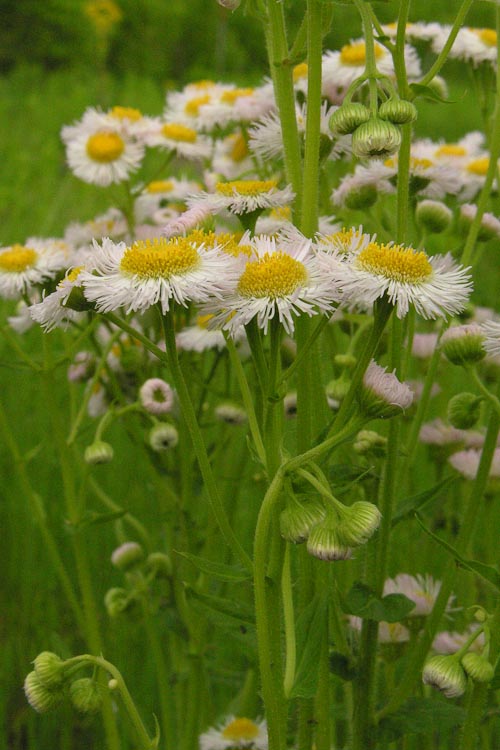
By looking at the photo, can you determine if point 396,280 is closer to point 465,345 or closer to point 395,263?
point 395,263

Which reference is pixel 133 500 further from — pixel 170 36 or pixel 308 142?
pixel 170 36

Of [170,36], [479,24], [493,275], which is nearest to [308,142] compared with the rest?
[493,275]

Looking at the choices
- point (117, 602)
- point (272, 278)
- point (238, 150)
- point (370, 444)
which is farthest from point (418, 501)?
point (238, 150)

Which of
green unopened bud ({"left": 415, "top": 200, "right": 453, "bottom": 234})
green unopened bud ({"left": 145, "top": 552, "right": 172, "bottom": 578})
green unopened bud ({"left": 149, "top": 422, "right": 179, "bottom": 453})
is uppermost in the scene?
green unopened bud ({"left": 415, "top": 200, "right": 453, "bottom": 234})

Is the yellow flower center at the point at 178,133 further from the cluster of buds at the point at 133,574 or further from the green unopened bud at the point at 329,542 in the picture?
the green unopened bud at the point at 329,542

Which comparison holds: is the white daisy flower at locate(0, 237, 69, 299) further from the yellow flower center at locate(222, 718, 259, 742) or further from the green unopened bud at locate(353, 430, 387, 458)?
the yellow flower center at locate(222, 718, 259, 742)

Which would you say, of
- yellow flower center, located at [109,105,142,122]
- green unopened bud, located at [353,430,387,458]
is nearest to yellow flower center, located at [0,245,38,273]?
yellow flower center, located at [109,105,142,122]

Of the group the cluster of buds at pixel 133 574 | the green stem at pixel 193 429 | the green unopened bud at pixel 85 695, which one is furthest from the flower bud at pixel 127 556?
the green stem at pixel 193 429
